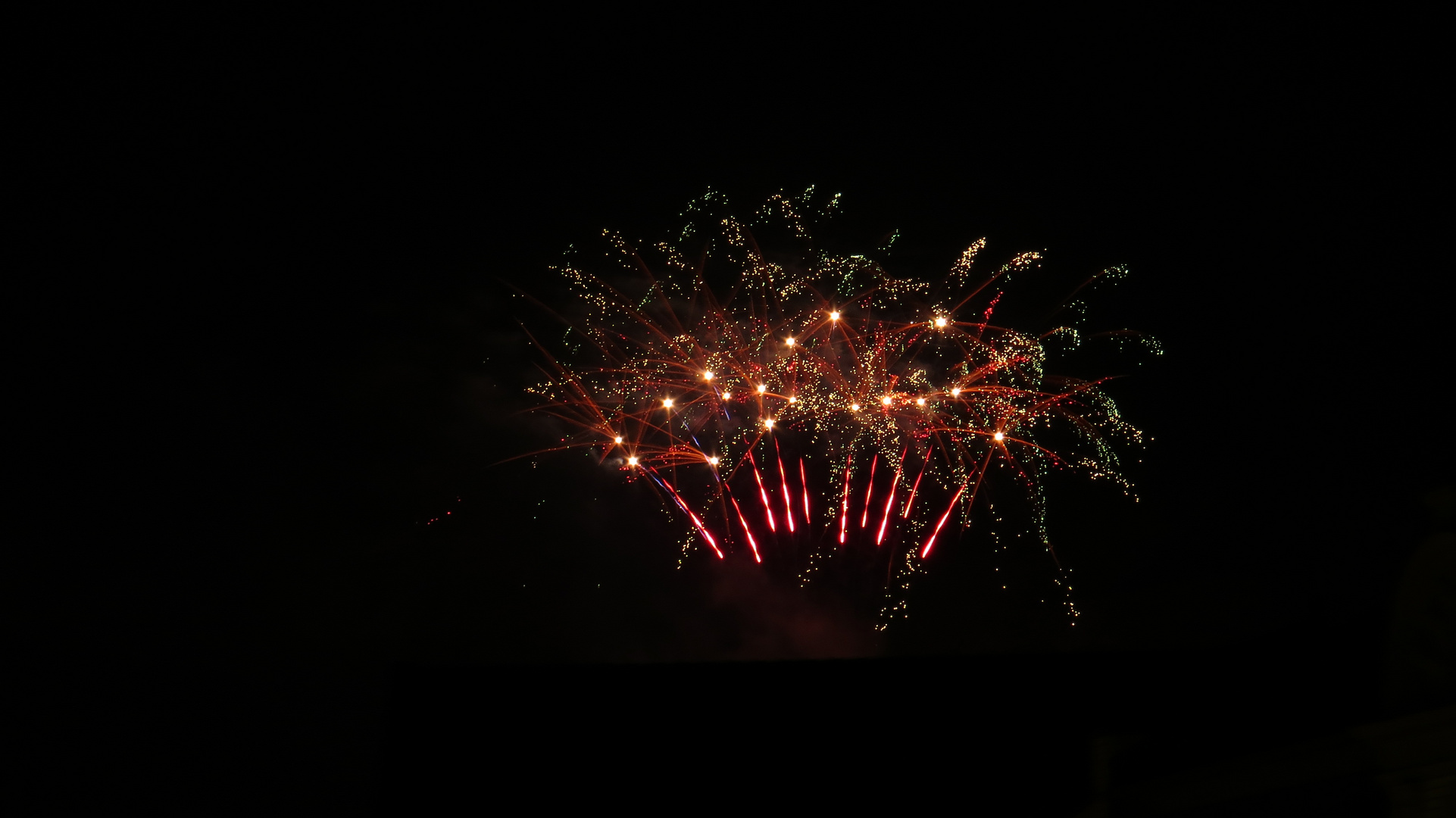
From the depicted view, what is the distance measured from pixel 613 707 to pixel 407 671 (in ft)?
6.38

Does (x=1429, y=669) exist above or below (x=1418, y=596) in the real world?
below

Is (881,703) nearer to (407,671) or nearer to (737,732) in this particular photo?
(737,732)

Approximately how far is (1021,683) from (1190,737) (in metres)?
4.63

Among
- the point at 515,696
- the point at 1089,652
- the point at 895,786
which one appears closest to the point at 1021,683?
the point at 1089,652

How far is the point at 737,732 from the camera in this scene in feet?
26.5

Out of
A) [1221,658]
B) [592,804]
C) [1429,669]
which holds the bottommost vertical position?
[592,804]

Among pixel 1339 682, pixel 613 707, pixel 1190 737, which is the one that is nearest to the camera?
pixel 1190 737

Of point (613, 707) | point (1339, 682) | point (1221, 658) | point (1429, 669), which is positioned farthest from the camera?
point (613, 707)

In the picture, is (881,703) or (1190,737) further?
(881,703)

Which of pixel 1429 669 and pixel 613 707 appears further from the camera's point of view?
pixel 613 707

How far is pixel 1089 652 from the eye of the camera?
831cm

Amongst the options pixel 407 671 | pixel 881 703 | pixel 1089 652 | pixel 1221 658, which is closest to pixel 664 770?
pixel 881 703

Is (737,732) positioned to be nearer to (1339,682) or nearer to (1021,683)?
(1021,683)

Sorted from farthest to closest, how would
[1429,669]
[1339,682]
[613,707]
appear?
1. [613,707]
2. [1339,682]
3. [1429,669]
